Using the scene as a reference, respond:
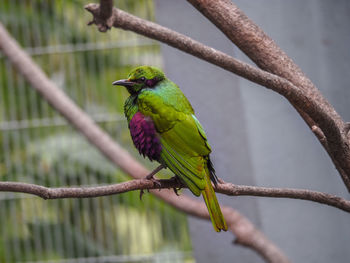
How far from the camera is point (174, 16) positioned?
8.21 feet

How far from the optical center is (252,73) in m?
1.19

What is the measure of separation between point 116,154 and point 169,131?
1057mm

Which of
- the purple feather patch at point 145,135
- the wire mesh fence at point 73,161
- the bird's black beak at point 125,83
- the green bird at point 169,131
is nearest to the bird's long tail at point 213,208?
the green bird at point 169,131

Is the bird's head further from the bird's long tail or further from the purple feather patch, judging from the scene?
the bird's long tail

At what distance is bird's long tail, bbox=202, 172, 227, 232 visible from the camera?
1.50 m

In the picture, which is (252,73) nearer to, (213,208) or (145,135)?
(213,208)

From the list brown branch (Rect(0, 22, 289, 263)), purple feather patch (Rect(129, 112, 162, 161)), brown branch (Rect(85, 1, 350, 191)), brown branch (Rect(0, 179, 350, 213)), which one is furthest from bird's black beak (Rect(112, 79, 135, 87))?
brown branch (Rect(0, 22, 289, 263))

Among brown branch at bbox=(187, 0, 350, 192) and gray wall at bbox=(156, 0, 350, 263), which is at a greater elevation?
brown branch at bbox=(187, 0, 350, 192)

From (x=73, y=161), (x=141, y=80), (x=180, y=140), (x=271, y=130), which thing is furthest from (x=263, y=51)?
(x=73, y=161)

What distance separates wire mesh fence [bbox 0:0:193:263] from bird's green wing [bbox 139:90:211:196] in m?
1.67

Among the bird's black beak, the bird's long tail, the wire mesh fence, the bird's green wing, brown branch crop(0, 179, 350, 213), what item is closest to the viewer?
brown branch crop(0, 179, 350, 213)

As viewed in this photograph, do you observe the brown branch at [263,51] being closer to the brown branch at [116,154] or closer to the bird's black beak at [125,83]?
the bird's black beak at [125,83]

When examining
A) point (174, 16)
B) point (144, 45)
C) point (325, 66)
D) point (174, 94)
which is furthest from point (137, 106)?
point (144, 45)

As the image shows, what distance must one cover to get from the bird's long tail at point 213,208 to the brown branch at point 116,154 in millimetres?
695
